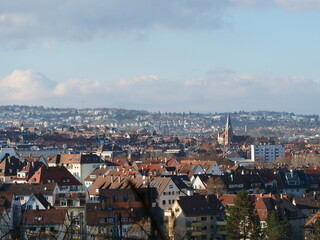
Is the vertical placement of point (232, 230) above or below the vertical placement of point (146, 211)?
below

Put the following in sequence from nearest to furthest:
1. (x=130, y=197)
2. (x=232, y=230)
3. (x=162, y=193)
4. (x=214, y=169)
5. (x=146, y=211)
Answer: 1. (x=146, y=211)
2. (x=232, y=230)
3. (x=130, y=197)
4. (x=162, y=193)
5. (x=214, y=169)

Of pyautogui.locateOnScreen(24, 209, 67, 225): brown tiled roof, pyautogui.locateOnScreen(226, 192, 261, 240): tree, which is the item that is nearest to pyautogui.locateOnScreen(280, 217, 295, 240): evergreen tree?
pyautogui.locateOnScreen(226, 192, 261, 240): tree

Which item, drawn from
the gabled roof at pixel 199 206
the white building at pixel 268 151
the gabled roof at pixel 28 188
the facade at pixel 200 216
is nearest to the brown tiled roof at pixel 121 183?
the gabled roof at pixel 28 188

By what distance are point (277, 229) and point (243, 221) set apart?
1.75 meters

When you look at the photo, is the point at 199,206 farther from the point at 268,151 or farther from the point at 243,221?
the point at 268,151

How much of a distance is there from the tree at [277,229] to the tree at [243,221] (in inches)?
17.6

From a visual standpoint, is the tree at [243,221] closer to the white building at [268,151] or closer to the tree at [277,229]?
the tree at [277,229]

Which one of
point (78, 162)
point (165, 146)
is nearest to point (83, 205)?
point (78, 162)

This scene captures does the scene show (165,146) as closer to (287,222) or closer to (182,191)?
(182,191)

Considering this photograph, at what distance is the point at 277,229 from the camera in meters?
34.9

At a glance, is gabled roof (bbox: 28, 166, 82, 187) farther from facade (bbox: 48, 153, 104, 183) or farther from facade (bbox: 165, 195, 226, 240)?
facade (bbox: 165, 195, 226, 240)

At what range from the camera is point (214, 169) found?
6744 cm

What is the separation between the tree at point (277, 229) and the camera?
34384 mm

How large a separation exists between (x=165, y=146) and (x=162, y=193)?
100880mm
